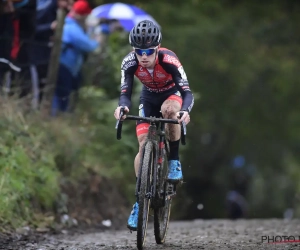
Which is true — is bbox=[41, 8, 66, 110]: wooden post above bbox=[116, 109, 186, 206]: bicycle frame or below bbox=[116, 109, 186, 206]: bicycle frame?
above

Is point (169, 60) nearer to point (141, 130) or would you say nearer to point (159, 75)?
point (159, 75)

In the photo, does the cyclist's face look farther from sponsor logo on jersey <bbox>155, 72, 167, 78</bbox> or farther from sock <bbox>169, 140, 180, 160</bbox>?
sock <bbox>169, 140, 180, 160</bbox>

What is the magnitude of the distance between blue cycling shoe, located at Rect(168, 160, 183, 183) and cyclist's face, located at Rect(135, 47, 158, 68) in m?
1.23

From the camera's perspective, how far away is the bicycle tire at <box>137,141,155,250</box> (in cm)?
895

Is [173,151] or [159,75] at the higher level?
[159,75]

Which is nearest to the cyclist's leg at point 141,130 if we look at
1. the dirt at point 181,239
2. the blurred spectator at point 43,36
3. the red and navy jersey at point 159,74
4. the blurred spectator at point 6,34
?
the red and navy jersey at point 159,74

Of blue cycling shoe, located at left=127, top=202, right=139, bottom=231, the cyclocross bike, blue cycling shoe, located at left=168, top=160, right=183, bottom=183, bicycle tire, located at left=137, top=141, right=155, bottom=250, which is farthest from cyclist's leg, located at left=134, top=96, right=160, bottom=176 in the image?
blue cycling shoe, located at left=127, top=202, right=139, bottom=231

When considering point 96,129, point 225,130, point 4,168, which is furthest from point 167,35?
point 4,168

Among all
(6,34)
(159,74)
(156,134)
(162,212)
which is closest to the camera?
(156,134)

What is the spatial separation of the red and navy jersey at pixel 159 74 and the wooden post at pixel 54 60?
436 centimetres

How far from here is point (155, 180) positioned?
9.34m

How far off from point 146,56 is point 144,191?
146 centimetres

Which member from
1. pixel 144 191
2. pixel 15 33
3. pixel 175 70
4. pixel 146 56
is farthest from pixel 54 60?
pixel 144 191

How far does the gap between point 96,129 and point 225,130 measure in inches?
491
